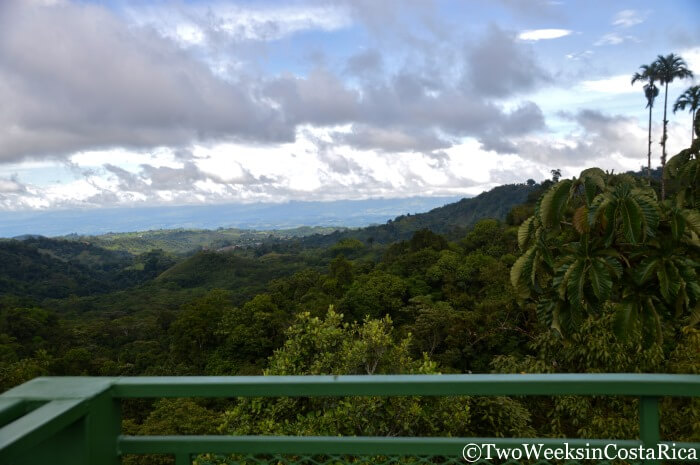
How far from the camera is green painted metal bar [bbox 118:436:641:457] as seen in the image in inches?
56.1

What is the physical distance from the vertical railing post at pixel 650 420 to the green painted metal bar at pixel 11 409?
173cm

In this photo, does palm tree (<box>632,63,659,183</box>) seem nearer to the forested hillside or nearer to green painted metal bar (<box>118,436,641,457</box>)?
the forested hillside

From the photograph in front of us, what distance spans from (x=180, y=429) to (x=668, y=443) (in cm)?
1581

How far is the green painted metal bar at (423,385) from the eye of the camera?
1345mm

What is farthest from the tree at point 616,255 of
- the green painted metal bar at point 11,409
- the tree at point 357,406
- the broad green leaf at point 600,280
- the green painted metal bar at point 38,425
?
the tree at point 357,406

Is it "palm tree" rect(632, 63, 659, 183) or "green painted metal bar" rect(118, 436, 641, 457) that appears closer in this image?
"green painted metal bar" rect(118, 436, 641, 457)

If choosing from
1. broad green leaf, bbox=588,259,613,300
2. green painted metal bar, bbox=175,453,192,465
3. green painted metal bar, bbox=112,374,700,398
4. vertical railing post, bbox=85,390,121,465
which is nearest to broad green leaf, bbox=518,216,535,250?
broad green leaf, bbox=588,259,613,300

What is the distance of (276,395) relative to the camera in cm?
138

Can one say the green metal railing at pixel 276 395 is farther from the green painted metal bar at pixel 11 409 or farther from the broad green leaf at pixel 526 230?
the broad green leaf at pixel 526 230

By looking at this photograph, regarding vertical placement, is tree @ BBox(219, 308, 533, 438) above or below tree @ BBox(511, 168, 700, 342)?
below

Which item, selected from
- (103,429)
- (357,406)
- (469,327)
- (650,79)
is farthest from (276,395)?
(650,79)

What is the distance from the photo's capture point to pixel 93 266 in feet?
400

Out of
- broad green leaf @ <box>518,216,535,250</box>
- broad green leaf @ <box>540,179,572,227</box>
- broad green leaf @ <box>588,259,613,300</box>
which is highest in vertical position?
broad green leaf @ <box>540,179,572,227</box>

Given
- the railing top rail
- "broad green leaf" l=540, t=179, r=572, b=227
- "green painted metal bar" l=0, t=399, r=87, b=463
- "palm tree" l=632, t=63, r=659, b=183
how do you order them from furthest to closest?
"palm tree" l=632, t=63, r=659, b=183 < "broad green leaf" l=540, t=179, r=572, b=227 < the railing top rail < "green painted metal bar" l=0, t=399, r=87, b=463
